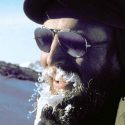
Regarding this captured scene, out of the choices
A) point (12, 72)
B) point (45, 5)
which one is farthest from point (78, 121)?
point (12, 72)

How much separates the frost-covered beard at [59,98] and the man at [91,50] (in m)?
0.01

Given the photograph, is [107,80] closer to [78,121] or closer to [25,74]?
[78,121]

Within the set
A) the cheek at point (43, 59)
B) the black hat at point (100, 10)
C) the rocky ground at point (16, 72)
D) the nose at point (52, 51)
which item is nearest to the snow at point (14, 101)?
the rocky ground at point (16, 72)

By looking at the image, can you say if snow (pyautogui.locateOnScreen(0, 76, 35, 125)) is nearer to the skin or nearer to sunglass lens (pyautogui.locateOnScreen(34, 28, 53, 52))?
sunglass lens (pyautogui.locateOnScreen(34, 28, 53, 52))

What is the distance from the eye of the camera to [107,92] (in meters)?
3.32

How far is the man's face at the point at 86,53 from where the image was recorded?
10.4 feet

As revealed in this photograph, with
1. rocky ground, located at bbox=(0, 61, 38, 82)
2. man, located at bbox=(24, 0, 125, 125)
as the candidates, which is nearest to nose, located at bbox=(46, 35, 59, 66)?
man, located at bbox=(24, 0, 125, 125)

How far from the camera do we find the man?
3139mm

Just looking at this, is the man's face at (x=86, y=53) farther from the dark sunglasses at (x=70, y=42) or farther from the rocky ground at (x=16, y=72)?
the rocky ground at (x=16, y=72)

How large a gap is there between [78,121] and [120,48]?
504 mm

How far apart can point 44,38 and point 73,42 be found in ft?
0.76

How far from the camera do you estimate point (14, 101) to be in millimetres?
8234

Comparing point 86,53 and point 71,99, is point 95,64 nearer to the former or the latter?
point 86,53

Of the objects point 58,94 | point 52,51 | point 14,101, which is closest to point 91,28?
point 52,51
